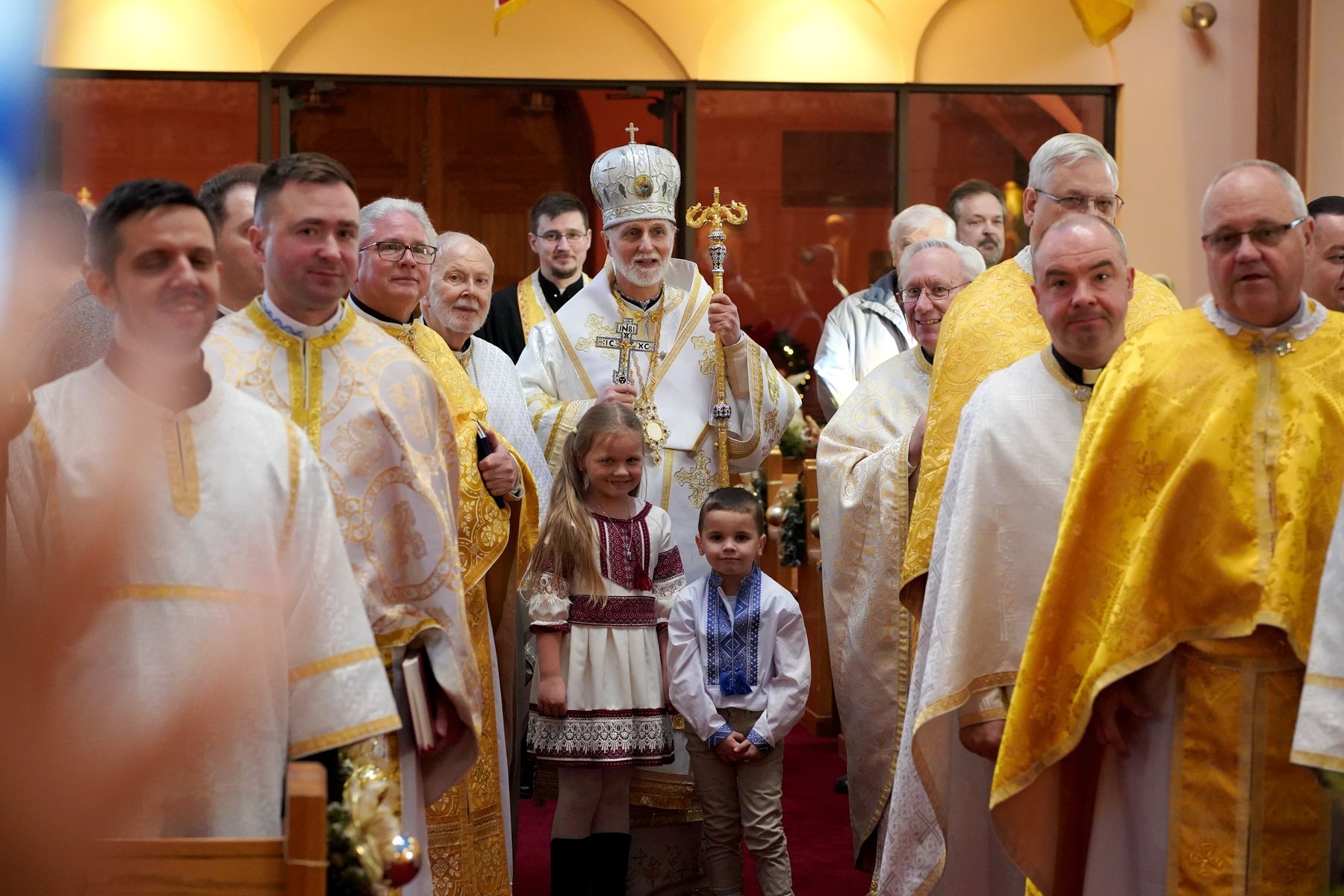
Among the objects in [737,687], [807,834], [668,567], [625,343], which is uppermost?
[625,343]

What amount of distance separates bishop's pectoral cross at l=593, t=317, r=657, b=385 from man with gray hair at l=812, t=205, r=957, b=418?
4.27 ft

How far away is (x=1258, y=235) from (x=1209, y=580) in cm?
72

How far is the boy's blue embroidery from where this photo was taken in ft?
16.0

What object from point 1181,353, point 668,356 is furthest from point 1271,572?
point 668,356

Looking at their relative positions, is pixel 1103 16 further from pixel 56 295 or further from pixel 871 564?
pixel 56 295

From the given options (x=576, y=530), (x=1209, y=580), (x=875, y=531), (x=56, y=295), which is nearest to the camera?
(x=56, y=295)

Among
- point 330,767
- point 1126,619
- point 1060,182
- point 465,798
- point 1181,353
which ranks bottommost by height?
point 465,798

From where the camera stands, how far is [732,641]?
491cm

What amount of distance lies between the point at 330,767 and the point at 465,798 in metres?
1.54

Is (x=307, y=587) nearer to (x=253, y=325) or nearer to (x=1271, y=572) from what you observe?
(x=253, y=325)

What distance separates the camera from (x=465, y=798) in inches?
173

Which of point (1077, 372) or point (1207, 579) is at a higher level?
point (1077, 372)

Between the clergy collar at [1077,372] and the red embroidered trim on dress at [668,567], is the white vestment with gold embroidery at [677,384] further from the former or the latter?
the clergy collar at [1077,372]

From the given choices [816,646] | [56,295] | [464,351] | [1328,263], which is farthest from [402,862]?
[816,646]
